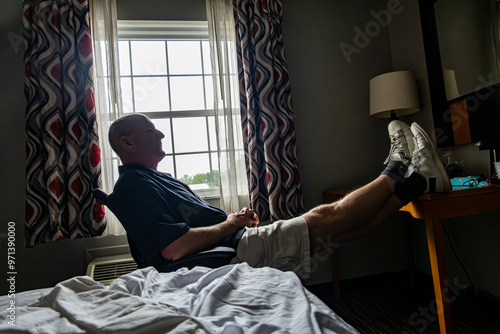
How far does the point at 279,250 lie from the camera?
1.44 metres

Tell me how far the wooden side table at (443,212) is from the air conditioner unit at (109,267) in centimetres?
168

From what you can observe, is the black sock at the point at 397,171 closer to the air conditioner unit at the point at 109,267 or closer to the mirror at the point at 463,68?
the mirror at the point at 463,68

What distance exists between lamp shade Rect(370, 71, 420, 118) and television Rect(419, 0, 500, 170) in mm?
126

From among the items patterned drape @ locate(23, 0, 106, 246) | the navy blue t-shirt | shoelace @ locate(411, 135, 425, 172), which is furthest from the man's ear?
shoelace @ locate(411, 135, 425, 172)

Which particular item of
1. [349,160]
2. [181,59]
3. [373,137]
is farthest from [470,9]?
[181,59]

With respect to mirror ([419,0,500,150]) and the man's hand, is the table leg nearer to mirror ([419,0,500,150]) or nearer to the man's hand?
mirror ([419,0,500,150])

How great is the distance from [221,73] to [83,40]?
0.93 metres

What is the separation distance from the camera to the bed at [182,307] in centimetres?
48

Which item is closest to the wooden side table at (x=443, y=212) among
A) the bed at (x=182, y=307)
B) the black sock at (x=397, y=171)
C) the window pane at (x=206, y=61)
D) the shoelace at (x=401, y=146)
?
the black sock at (x=397, y=171)

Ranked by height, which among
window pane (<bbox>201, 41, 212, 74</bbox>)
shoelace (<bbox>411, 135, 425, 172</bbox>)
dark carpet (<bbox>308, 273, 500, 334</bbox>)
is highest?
window pane (<bbox>201, 41, 212, 74</bbox>)

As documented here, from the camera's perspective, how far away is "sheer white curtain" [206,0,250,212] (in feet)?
7.46

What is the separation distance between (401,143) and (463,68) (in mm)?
668

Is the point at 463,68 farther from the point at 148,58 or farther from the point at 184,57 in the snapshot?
the point at 148,58

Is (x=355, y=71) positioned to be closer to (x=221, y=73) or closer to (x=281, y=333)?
(x=221, y=73)
